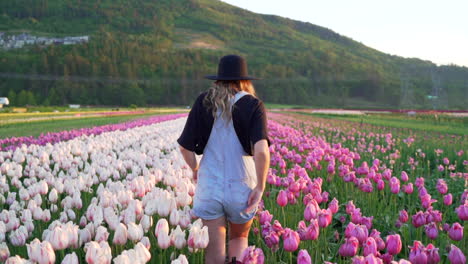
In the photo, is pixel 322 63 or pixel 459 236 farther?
pixel 322 63

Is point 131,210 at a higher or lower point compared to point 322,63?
lower

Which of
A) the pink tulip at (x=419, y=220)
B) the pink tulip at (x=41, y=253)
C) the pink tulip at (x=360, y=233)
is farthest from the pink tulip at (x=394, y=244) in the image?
the pink tulip at (x=41, y=253)

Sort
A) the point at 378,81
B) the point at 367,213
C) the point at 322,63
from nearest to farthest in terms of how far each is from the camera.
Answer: the point at 367,213
the point at 378,81
the point at 322,63

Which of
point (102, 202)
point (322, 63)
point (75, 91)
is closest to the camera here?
point (102, 202)

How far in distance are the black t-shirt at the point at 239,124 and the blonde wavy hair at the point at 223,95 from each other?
5 cm

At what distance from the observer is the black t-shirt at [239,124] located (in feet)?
10.9

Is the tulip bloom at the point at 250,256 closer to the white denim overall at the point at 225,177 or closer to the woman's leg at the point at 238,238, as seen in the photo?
the white denim overall at the point at 225,177

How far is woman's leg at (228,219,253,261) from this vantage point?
136 inches

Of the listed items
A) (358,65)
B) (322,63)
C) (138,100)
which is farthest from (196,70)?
(358,65)

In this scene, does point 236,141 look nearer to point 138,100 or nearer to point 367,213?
point 367,213

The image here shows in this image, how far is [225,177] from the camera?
3377 mm

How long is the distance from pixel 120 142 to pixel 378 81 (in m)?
127

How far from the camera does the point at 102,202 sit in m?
3.82

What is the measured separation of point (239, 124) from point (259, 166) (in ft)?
1.21
